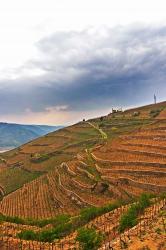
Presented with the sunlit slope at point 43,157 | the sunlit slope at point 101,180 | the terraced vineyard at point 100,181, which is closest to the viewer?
the terraced vineyard at point 100,181

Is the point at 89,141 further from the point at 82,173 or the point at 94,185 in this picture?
the point at 94,185

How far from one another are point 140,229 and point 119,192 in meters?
39.1

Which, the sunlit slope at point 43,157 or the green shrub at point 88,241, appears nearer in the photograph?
the green shrub at point 88,241

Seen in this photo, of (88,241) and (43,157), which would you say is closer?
(88,241)

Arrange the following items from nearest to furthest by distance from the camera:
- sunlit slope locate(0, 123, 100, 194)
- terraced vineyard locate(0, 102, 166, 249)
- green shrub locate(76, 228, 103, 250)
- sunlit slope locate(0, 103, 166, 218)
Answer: green shrub locate(76, 228, 103, 250), terraced vineyard locate(0, 102, 166, 249), sunlit slope locate(0, 103, 166, 218), sunlit slope locate(0, 123, 100, 194)

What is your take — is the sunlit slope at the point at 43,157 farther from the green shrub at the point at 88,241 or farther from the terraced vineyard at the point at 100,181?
the green shrub at the point at 88,241

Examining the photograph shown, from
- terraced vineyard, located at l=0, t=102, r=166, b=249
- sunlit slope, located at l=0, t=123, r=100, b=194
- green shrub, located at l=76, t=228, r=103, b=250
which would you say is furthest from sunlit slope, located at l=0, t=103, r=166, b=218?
green shrub, located at l=76, t=228, r=103, b=250

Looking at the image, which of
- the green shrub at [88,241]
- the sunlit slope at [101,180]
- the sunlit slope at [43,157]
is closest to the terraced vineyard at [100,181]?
the sunlit slope at [101,180]

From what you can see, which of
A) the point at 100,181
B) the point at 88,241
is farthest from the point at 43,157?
the point at 88,241

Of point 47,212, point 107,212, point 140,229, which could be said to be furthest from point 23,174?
point 140,229

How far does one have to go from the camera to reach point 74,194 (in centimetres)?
7375

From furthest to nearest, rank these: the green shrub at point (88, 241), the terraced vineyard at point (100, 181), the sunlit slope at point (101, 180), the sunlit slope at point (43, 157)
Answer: the sunlit slope at point (43, 157) < the sunlit slope at point (101, 180) < the terraced vineyard at point (100, 181) < the green shrub at point (88, 241)

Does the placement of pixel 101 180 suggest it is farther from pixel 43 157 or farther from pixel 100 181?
pixel 43 157

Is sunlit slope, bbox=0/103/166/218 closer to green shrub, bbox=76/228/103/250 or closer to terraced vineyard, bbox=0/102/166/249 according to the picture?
terraced vineyard, bbox=0/102/166/249
